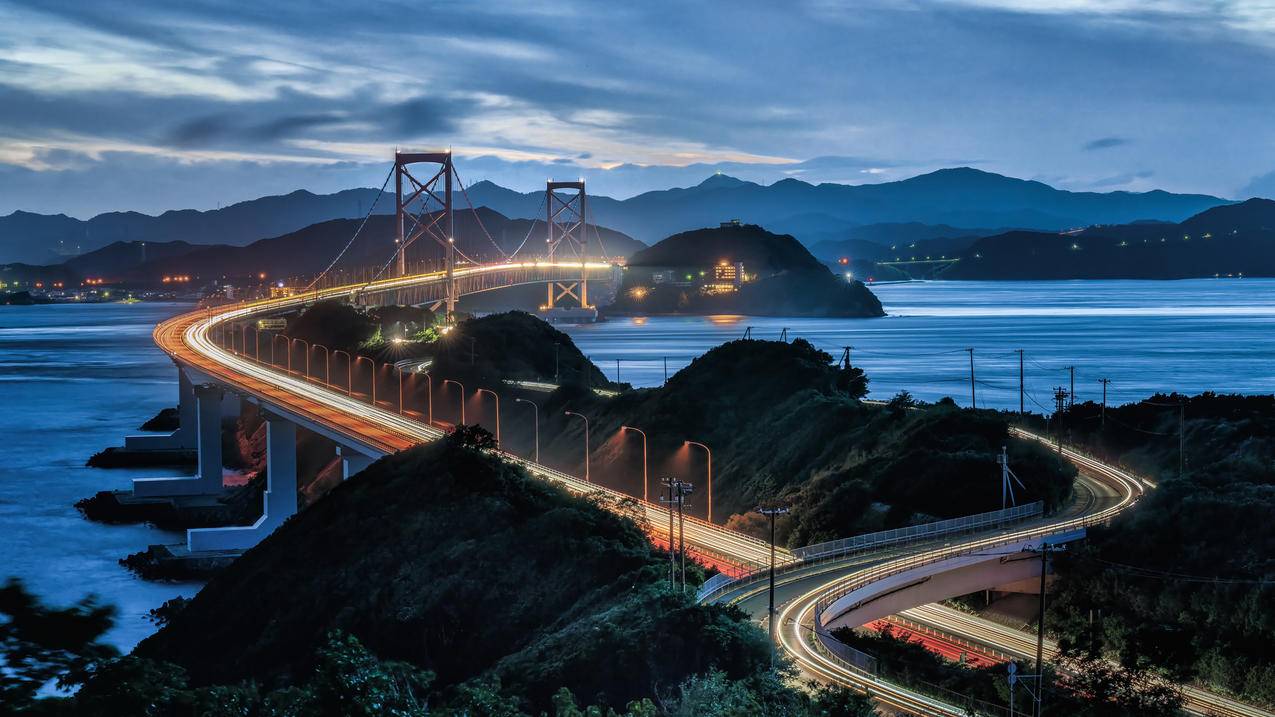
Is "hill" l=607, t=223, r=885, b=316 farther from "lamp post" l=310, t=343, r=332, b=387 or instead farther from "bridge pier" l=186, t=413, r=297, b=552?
"bridge pier" l=186, t=413, r=297, b=552

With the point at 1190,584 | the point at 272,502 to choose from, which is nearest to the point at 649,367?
the point at 272,502

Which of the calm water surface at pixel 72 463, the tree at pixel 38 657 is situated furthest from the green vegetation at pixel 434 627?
the calm water surface at pixel 72 463

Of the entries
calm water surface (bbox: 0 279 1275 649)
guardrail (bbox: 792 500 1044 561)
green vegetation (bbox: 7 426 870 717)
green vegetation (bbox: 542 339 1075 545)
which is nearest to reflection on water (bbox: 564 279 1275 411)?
calm water surface (bbox: 0 279 1275 649)

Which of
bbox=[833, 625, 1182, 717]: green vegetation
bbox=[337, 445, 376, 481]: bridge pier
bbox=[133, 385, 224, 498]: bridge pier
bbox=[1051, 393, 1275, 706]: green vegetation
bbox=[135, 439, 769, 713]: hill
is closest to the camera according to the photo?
bbox=[135, 439, 769, 713]: hill

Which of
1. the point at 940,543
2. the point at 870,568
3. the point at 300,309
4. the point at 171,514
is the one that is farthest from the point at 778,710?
the point at 300,309

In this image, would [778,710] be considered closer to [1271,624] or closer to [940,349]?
[1271,624]

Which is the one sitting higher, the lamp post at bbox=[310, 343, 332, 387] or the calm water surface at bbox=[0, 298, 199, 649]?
the lamp post at bbox=[310, 343, 332, 387]
